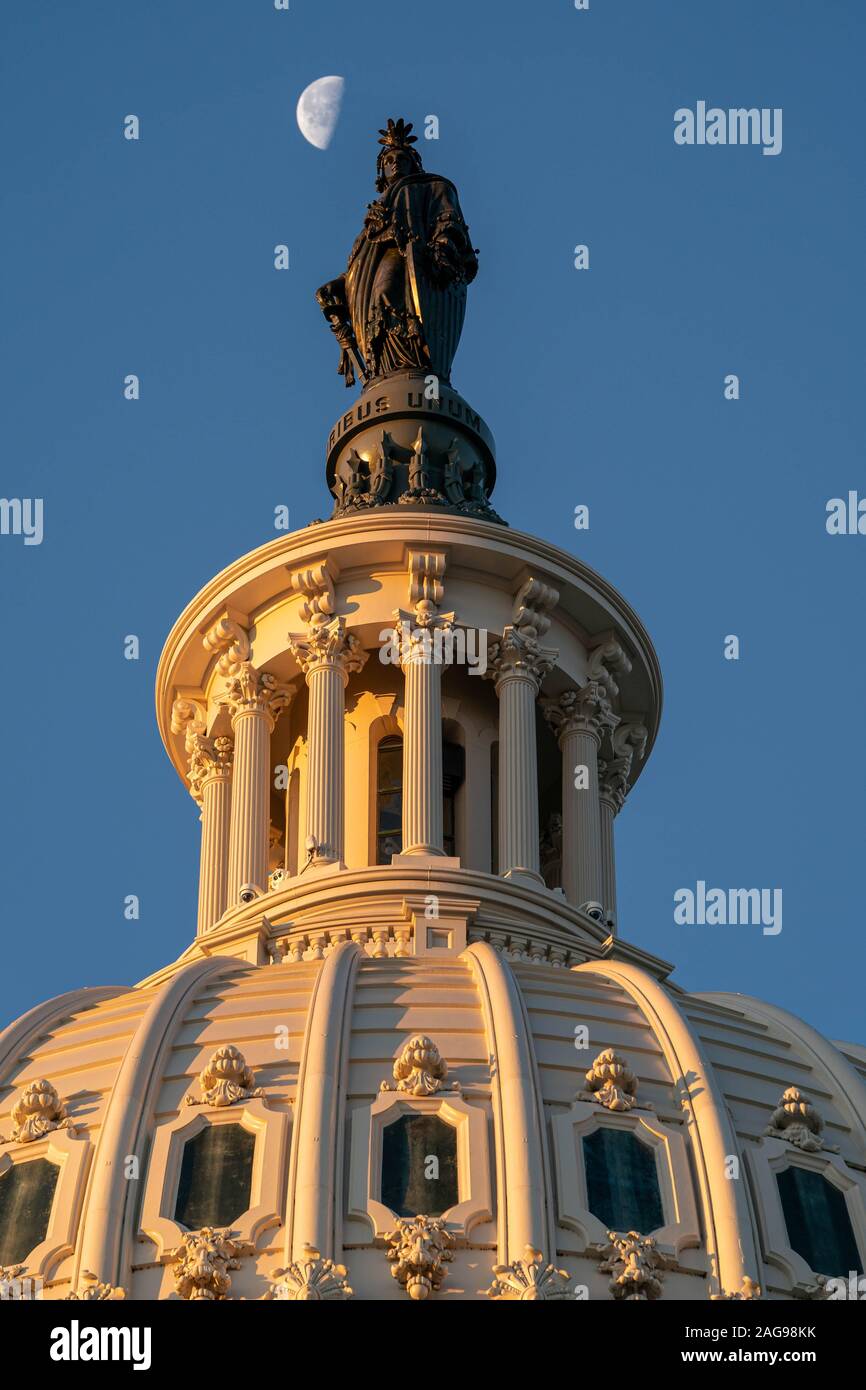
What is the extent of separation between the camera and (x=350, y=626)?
270 feet

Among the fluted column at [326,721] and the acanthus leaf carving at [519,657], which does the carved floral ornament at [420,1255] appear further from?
the acanthus leaf carving at [519,657]

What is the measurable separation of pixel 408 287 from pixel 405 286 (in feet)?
0.32

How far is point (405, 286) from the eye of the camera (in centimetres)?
8962

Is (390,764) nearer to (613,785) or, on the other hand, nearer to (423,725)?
(423,725)

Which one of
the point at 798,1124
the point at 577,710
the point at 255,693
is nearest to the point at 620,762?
the point at 577,710

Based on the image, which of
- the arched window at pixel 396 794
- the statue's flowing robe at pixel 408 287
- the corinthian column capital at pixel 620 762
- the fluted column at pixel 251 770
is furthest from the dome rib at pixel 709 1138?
the statue's flowing robe at pixel 408 287

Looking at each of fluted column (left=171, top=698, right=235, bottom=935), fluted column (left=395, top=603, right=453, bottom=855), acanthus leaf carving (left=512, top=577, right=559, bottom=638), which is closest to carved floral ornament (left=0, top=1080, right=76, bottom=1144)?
fluted column (left=395, top=603, right=453, bottom=855)

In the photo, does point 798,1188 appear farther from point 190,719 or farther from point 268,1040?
point 190,719

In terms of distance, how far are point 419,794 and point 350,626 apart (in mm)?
5534

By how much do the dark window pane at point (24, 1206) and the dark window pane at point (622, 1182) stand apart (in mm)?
8974

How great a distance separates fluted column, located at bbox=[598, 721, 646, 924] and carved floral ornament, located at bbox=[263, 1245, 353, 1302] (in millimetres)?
23376

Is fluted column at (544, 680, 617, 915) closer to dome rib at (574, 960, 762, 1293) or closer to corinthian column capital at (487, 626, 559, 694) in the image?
corinthian column capital at (487, 626, 559, 694)
